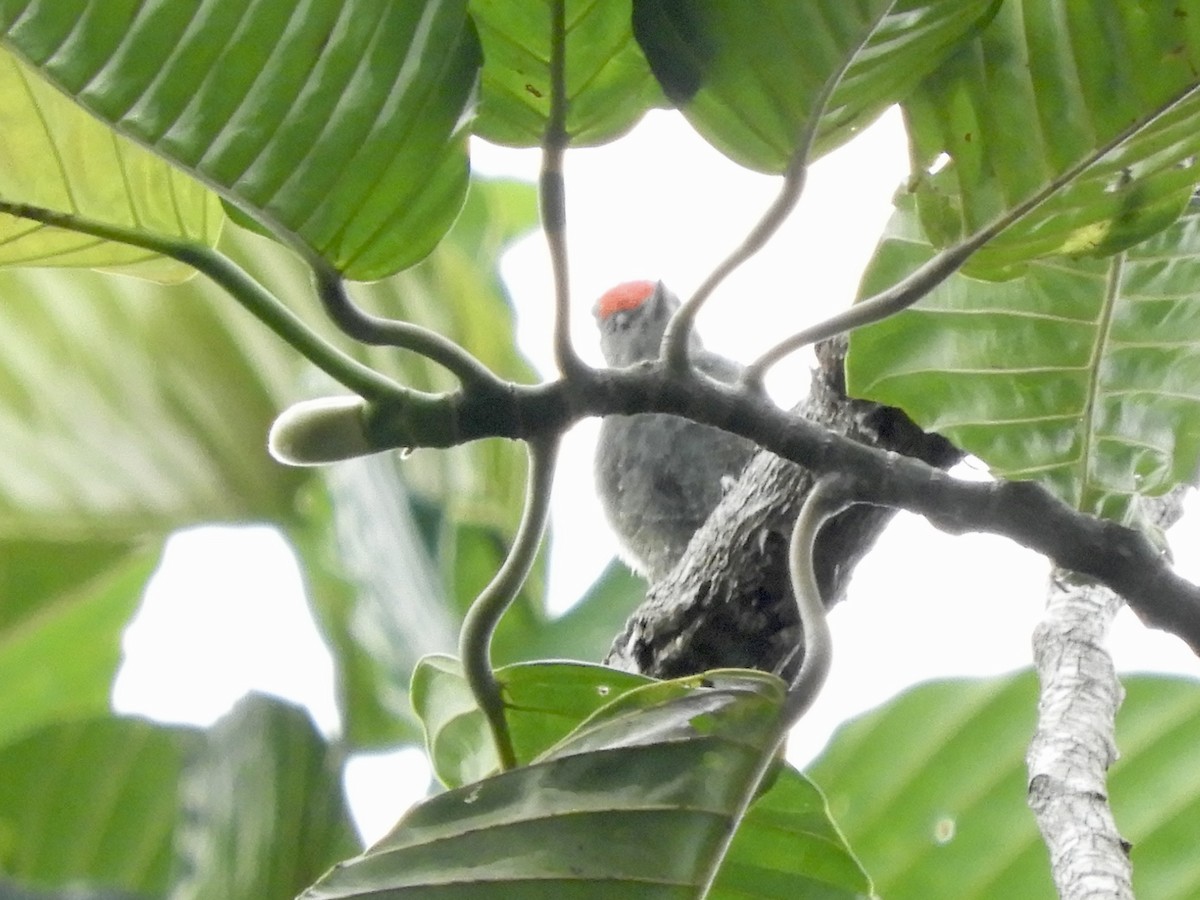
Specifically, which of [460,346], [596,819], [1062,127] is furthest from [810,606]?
[460,346]

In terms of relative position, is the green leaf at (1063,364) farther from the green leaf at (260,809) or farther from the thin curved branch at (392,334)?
the green leaf at (260,809)

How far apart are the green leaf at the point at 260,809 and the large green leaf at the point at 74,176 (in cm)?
52

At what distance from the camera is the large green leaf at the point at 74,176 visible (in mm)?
500

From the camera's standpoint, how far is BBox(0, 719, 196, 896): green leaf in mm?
1156

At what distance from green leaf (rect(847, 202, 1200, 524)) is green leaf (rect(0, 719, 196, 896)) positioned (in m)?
0.79

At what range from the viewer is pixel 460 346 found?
776mm

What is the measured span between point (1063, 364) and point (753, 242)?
28 centimetres

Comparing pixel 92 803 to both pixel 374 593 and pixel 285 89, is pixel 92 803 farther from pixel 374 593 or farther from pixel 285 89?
pixel 285 89

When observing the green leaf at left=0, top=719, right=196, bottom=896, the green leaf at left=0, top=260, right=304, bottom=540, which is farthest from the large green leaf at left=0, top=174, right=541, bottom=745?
the green leaf at left=0, top=719, right=196, bottom=896

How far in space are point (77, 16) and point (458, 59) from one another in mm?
131

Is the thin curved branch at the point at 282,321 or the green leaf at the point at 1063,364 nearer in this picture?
the thin curved branch at the point at 282,321

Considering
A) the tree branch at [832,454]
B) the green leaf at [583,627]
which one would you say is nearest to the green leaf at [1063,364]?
the tree branch at [832,454]

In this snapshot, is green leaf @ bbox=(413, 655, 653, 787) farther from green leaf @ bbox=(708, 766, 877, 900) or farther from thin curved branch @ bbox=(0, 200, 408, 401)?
thin curved branch @ bbox=(0, 200, 408, 401)

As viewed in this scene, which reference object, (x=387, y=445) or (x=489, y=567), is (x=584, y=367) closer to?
(x=387, y=445)
